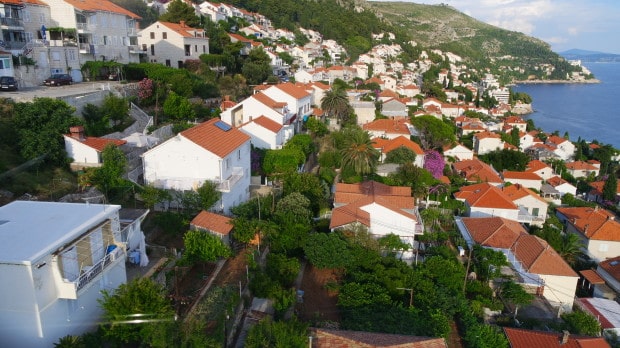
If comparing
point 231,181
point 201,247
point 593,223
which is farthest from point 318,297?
point 593,223

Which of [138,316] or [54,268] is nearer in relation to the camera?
[54,268]

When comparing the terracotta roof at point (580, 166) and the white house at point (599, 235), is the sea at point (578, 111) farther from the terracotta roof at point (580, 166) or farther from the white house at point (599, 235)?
the white house at point (599, 235)

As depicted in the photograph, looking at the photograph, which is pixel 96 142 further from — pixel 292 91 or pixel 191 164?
pixel 292 91

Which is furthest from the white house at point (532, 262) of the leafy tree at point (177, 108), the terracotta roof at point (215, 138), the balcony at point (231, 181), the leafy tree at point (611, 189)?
the leafy tree at point (611, 189)

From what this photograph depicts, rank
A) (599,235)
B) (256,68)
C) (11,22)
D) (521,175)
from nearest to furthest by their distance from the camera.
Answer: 1. (11,22)
2. (599,235)
3. (521,175)
4. (256,68)

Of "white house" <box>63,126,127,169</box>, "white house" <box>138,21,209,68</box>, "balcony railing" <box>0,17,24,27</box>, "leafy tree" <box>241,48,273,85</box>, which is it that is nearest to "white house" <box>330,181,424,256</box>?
"white house" <box>63,126,127,169</box>

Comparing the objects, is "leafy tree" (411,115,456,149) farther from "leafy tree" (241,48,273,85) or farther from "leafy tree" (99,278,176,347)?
"leafy tree" (99,278,176,347)

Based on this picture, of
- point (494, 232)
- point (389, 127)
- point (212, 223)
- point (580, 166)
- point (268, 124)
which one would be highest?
point (268, 124)

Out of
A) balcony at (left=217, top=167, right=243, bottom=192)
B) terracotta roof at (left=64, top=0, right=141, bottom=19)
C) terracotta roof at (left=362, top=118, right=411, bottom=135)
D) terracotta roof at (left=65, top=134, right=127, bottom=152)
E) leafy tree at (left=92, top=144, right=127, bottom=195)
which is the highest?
terracotta roof at (left=64, top=0, right=141, bottom=19)
